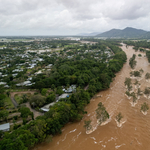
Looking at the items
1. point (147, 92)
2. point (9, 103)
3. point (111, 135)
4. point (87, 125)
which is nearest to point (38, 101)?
point (9, 103)

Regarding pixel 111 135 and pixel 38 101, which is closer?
pixel 111 135

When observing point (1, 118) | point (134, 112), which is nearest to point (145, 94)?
point (134, 112)

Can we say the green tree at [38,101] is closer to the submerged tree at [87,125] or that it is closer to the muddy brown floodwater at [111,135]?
the muddy brown floodwater at [111,135]

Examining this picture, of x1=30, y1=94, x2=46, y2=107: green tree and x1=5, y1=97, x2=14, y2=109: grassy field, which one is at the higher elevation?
x1=30, y1=94, x2=46, y2=107: green tree

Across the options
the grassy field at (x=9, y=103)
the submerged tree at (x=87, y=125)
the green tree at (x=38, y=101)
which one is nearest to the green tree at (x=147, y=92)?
the submerged tree at (x=87, y=125)

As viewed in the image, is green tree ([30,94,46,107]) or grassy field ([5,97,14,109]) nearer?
green tree ([30,94,46,107])

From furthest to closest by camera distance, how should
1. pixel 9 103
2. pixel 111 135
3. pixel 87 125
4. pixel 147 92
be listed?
pixel 147 92
pixel 9 103
pixel 111 135
pixel 87 125

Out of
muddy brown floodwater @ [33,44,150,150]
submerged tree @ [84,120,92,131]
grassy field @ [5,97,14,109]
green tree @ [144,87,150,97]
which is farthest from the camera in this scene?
green tree @ [144,87,150,97]

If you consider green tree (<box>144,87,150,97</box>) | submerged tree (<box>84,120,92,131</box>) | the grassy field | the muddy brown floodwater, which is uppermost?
green tree (<box>144,87,150,97</box>)

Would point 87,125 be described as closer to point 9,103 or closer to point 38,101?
point 38,101

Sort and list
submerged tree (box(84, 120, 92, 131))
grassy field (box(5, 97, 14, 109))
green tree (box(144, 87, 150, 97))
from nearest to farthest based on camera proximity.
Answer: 1. submerged tree (box(84, 120, 92, 131))
2. grassy field (box(5, 97, 14, 109))
3. green tree (box(144, 87, 150, 97))

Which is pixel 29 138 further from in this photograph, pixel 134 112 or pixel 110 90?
pixel 110 90

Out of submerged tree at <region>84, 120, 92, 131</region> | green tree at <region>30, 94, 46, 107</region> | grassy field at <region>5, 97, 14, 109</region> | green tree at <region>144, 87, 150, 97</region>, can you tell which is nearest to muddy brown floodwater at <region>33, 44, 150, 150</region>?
submerged tree at <region>84, 120, 92, 131</region>

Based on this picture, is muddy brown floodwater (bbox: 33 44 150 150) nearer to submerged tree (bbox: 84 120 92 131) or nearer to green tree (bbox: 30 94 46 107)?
submerged tree (bbox: 84 120 92 131)
